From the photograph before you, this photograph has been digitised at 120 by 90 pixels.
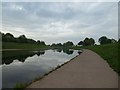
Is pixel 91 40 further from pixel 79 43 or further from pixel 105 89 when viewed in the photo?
pixel 105 89

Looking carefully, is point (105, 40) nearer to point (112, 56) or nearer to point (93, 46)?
point (93, 46)

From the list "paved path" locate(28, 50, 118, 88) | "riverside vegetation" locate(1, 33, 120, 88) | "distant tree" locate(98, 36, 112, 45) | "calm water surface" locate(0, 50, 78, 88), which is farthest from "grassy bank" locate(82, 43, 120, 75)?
"distant tree" locate(98, 36, 112, 45)

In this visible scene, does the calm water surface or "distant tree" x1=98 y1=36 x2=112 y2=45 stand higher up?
"distant tree" x1=98 y1=36 x2=112 y2=45

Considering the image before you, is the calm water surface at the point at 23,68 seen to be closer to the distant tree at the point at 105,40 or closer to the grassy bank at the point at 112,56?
the grassy bank at the point at 112,56

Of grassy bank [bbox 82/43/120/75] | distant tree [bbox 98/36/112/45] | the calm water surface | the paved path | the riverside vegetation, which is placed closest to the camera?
the paved path

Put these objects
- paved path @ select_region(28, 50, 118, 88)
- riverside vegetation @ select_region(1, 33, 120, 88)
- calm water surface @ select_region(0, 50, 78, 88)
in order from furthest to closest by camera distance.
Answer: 1. riverside vegetation @ select_region(1, 33, 120, 88)
2. calm water surface @ select_region(0, 50, 78, 88)
3. paved path @ select_region(28, 50, 118, 88)

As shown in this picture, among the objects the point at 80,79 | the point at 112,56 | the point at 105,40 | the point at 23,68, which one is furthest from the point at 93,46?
the point at 80,79

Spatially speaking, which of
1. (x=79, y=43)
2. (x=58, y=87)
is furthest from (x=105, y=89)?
(x=79, y=43)

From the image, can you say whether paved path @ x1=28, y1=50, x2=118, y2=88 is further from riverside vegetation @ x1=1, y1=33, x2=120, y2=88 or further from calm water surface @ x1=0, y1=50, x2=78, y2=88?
calm water surface @ x1=0, y1=50, x2=78, y2=88

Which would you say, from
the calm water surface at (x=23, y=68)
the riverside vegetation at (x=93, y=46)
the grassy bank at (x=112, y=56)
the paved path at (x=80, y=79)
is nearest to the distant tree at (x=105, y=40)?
the riverside vegetation at (x=93, y=46)

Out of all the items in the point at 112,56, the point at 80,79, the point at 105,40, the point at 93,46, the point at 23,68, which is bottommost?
the point at 23,68

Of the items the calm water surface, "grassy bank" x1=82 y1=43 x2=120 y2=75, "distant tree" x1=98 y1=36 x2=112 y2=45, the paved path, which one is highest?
"distant tree" x1=98 y1=36 x2=112 y2=45

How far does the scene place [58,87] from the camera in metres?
7.84

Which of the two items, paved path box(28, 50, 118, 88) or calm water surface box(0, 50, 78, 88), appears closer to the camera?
paved path box(28, 50, 118, 88)
